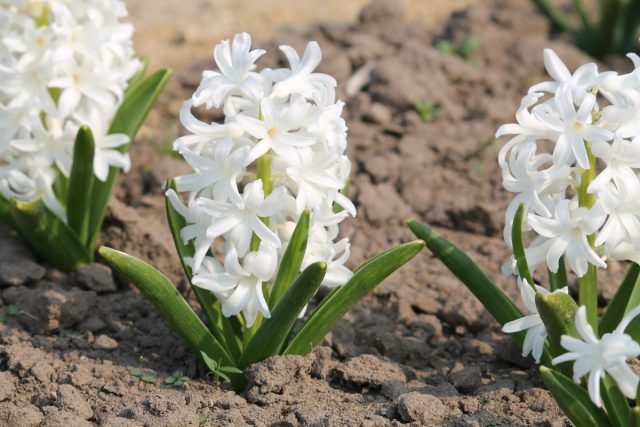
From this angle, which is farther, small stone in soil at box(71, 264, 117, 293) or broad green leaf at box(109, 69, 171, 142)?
broad green leaf at box(109, 69, 171, 142)

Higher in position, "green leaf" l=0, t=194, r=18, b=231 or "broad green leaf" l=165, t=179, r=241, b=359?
"broad green leaf" l=165, t=179, r=241, b=359

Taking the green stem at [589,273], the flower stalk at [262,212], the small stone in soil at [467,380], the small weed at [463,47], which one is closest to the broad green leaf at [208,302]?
the flower stalk at [262,212]

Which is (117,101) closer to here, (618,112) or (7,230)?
(7,230)

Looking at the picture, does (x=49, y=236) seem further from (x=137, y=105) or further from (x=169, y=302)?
(x=169, y=302)

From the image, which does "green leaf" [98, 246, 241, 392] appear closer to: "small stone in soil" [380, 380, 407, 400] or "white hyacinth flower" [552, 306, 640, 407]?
"small stone in soil" [380, 380, 407, 400]

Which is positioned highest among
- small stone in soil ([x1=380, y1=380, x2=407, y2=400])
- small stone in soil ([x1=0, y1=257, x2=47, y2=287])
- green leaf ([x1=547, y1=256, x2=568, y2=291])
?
green leaf ([x1=547, y1=256, x2=568, y2=291])

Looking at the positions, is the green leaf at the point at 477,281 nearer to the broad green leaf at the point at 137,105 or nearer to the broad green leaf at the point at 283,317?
the broad green leaf at the point at 283,317

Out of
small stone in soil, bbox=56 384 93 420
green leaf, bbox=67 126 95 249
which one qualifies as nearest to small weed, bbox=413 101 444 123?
green leaf, bbox=67 126 95 249

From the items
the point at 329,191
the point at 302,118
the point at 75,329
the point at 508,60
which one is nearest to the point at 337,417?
the point at 329,191
